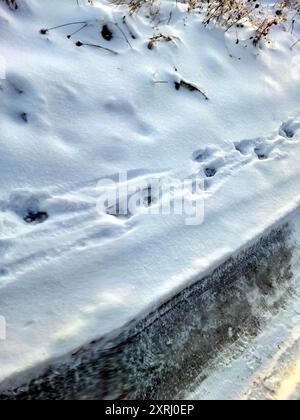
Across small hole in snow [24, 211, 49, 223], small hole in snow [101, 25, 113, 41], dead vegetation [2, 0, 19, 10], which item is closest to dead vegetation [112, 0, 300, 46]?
small hole in snow [101, 25, 113, 41]

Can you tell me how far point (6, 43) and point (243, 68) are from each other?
2.27m

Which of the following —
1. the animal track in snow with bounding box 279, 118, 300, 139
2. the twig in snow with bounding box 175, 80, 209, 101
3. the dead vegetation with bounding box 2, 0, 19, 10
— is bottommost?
the animal track in snow with bounding box 279, 118, 300, 139

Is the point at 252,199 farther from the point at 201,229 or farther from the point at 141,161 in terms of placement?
the point at 141,161

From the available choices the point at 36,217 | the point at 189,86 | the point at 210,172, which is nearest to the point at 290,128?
the point at 189,86

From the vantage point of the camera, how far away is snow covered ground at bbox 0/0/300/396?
246cm

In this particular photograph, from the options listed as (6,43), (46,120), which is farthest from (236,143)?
(6,43)

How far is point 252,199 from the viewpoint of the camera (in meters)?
3.39

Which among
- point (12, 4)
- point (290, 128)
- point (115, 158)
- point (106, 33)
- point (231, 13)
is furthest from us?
point (231, 13)

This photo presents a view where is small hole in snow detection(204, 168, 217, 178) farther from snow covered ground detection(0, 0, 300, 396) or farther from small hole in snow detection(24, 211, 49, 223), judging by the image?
small hole in snow detection(24, 211, 49, 223)

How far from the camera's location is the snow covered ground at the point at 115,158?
2459 mm

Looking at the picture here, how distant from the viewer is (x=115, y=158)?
3.12 meters

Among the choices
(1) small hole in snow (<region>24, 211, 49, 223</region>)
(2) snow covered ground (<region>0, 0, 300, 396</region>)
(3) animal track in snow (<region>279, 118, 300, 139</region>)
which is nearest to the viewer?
(2) snow covered ground (<region>0, 0, 300, 396</region>)

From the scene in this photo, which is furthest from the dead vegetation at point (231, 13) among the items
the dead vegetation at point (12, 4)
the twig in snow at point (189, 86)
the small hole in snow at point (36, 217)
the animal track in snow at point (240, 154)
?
the small hole in snow at point (36, 217)

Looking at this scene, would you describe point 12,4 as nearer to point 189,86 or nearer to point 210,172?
point 189,86
